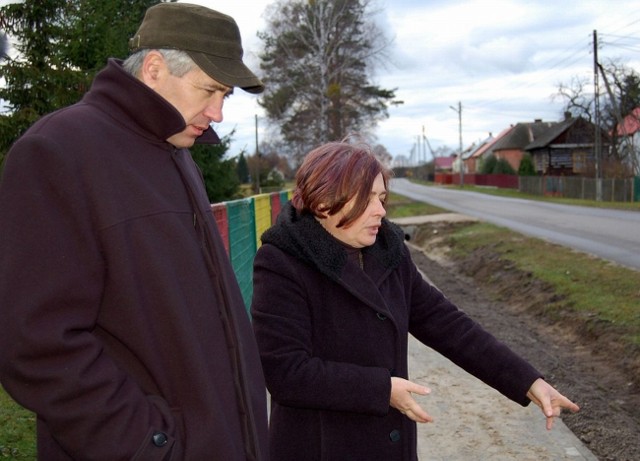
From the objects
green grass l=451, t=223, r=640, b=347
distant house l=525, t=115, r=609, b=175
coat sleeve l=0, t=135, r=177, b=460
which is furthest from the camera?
distant house l=525, t=115, r=609, b=175

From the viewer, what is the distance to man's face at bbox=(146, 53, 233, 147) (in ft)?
6.04

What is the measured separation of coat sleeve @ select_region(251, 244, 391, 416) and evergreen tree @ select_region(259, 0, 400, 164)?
29.0 metres

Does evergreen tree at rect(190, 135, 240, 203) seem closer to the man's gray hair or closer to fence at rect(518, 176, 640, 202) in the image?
the man's gray hair

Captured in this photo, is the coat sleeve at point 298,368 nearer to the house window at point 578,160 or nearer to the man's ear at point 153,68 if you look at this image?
the man's ear at point 153,68

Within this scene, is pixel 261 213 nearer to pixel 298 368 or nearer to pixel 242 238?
pixel 242 238

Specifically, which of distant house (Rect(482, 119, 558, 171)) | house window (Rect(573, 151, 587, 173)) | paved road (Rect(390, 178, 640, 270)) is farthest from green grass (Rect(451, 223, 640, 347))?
distant house (Rect(482, 119, 558, 171))

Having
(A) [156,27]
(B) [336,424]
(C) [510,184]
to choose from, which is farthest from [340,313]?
(C) [510,184]

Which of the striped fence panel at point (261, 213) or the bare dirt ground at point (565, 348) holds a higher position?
the striped fence panel at point (261, 213)

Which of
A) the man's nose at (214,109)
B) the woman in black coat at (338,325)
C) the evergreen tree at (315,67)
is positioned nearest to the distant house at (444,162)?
the evergreen tree at (315,67)

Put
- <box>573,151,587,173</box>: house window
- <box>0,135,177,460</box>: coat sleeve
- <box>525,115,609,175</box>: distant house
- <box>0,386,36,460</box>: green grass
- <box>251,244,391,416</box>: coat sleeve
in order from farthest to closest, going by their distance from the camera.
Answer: <box>525,115,609,175</box>: distant house → <box>573,151,587,173</box>: house window → <box>0,386,36,460</box>: green grass → <box>251,244,391,416</box>: coat sleeve → <box>0,135,177,460</box>: coat sleeve

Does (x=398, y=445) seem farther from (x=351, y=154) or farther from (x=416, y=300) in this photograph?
(x=351, y=154)

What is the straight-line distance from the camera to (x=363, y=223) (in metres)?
2.41

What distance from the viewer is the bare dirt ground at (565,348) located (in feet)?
16.7

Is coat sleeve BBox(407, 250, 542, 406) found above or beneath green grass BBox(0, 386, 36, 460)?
above
